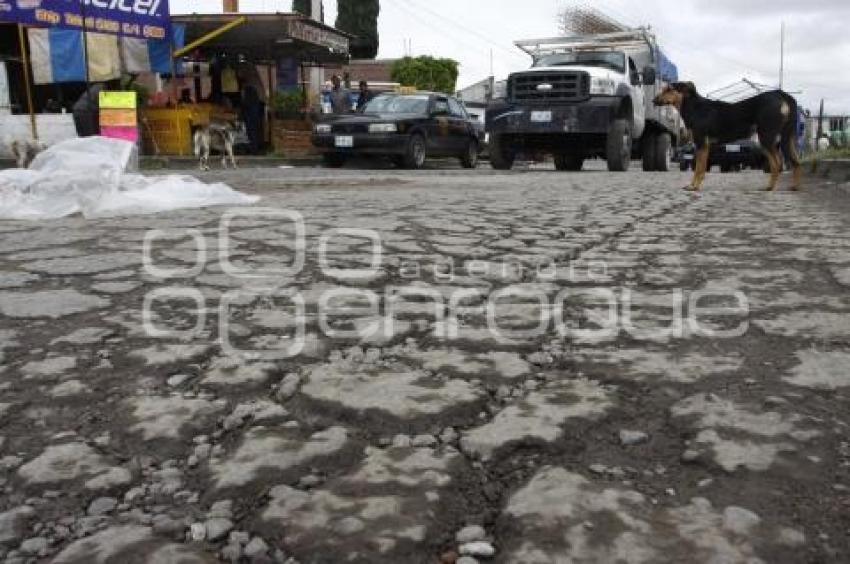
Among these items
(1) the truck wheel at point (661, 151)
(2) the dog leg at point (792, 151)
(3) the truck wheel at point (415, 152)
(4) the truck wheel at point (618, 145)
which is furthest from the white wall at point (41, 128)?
(2) the dog leg at point (792, 151)

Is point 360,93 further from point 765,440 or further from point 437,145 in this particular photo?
point 765,440

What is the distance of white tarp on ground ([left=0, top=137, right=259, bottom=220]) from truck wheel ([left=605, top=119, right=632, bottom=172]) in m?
7.98

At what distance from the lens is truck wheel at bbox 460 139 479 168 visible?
1786cm

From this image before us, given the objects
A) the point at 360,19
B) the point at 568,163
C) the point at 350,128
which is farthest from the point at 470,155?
the point at 360,19

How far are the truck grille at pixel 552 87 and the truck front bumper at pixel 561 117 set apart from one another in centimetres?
16

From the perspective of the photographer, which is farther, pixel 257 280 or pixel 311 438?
pixel 257 280

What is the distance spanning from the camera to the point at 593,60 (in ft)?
46.9

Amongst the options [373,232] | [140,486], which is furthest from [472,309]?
[373,232]

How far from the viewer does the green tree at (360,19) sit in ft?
105

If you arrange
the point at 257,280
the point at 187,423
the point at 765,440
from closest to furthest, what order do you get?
the point at 765,440, the point at 187,423, the point at 257,280

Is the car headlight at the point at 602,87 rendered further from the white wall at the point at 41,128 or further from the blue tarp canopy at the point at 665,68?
the white wall at the point at 41,128

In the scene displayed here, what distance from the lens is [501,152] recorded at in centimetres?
1502

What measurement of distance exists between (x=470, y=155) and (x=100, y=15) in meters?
8.44

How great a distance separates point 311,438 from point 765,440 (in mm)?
1003
